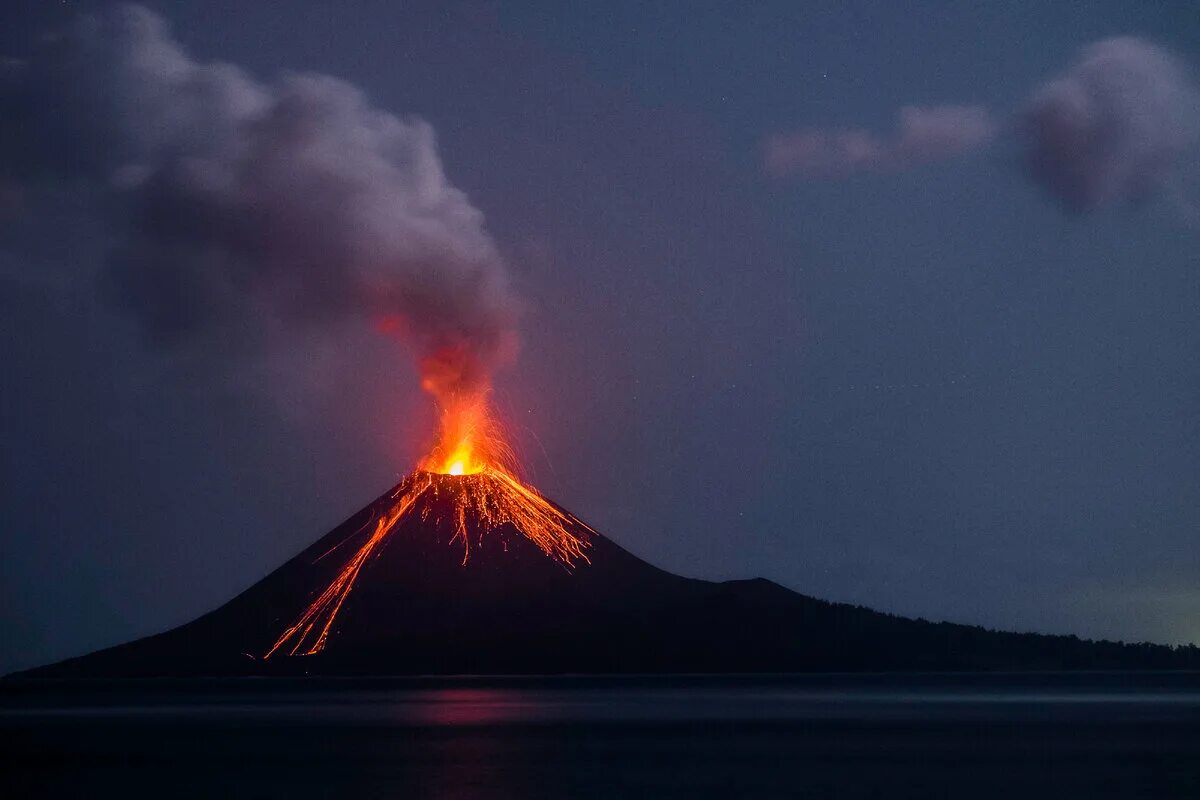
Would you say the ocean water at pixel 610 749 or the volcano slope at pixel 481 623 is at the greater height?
the volcano slope at pixel 481 623

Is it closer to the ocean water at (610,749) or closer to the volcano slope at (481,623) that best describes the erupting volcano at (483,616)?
the volcano slope at (481,623)

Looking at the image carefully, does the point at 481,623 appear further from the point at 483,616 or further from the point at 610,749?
the point at 610,749

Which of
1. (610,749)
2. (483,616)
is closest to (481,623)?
(483,616)

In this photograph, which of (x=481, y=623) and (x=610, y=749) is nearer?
(x=610, y=749)

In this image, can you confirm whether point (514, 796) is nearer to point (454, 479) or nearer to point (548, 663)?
point (548, 663)

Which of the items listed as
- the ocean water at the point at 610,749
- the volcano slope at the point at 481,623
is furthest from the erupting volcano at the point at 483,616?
the ocean water at the point at 610,749

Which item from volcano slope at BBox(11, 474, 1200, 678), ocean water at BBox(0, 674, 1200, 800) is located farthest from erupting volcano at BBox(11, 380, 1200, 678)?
ocean water at BBox(0, 674, 1200, 800)

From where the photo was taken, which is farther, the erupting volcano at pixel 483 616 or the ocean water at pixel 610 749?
the erupting volcano at pixel 483 616
